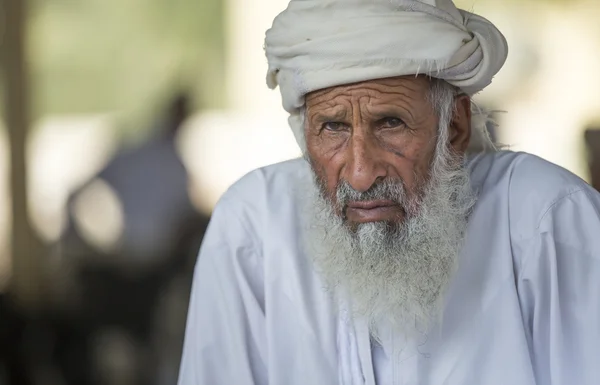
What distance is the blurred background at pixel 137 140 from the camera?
602cm

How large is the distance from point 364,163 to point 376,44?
31 centimetres

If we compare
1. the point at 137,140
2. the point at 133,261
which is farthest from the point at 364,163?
the point at 137,140

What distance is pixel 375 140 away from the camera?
96.3 inches

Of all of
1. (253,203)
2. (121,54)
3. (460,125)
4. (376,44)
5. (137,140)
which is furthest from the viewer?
(121,54)

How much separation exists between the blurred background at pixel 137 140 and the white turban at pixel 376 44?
3434 millimetres

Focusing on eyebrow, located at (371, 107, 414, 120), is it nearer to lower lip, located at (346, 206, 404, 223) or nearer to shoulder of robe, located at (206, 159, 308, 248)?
lower lip, located at (346, 206, 404, 223)

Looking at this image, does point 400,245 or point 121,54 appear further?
point 121,54

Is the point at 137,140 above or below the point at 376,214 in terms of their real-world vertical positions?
below

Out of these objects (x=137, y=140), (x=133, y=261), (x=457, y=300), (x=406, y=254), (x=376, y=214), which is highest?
(x=376, y=214)

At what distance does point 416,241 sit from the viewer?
8.25 feet

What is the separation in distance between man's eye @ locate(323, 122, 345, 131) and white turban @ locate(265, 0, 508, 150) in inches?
4.2

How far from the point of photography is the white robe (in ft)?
7.77

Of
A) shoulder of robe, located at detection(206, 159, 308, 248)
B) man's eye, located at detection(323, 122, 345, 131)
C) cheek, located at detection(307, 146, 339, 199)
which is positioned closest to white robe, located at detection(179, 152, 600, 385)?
shoulder of robe, located at detection(206, 159, 308, 248)

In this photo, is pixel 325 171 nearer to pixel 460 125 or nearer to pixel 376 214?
pixel 376 214
